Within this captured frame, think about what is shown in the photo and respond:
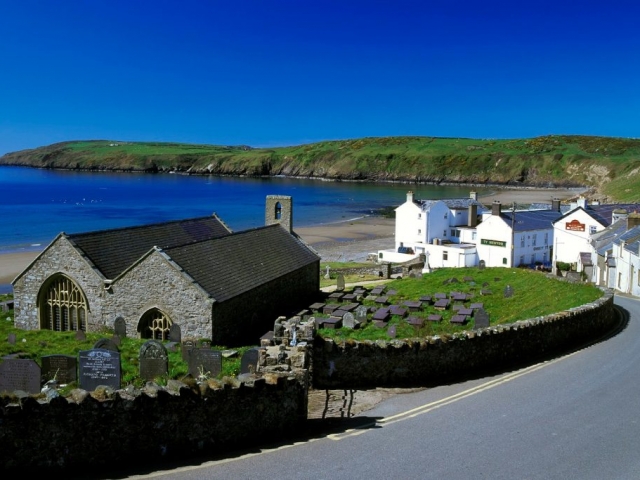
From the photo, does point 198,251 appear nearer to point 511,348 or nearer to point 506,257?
point 511,348

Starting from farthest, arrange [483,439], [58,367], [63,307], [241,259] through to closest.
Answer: [241,259]
[63,307]
[58,367]
[483,439]

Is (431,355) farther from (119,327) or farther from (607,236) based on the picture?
(607,236)

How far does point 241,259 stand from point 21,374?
13855 mm

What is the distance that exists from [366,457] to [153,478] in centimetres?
340

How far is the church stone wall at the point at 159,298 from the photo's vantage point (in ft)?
76.4

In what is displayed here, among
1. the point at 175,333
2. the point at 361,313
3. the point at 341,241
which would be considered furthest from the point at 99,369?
the point at 341,241

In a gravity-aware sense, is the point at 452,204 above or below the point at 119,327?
above

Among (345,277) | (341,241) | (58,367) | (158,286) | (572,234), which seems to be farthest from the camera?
(341,241)

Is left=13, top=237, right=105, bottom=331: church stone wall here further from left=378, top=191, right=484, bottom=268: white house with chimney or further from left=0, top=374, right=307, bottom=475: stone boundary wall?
left=378, top=191, right=484, bottom=268: white house with chimney

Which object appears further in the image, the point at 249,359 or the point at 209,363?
the point at 209,363

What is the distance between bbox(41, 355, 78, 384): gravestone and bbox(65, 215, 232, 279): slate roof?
8979 mm

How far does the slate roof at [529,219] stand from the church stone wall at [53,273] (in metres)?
34.8

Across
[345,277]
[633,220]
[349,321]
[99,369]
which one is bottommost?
[345,277]

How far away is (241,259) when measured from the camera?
28500mm
